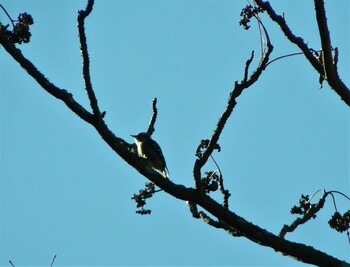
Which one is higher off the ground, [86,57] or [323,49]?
[323,49]

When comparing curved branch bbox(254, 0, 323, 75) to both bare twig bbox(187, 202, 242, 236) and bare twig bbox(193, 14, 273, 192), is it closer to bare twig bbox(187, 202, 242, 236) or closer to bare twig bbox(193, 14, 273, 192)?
bare twig bbox(193, 14, 273, 192)

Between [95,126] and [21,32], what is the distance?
116cm

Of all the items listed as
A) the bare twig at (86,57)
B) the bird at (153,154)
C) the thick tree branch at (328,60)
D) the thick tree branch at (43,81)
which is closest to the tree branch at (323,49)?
the thick tree branch at (328,60)

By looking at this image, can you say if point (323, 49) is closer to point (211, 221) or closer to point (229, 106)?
point (229, 106)

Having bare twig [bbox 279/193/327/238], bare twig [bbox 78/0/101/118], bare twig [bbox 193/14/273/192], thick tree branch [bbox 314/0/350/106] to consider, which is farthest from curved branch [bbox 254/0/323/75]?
bare twig [bbox 78/0/101/118]

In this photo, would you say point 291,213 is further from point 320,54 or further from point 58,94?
point 58,94

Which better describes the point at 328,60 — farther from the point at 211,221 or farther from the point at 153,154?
the point at 153,154

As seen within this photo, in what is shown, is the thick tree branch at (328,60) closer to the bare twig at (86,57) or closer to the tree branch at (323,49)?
the tree branch at (323,49)

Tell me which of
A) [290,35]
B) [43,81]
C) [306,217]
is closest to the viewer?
[43,81]

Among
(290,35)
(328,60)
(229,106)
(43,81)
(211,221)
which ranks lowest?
(211,221)

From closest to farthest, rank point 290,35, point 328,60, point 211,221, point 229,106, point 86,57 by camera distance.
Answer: point 229,106
point 86,57
point 328,60
point 290,35
point 211,221

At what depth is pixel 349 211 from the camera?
17.5 ft

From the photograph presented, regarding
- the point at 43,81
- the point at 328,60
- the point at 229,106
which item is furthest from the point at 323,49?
the point at 43,81

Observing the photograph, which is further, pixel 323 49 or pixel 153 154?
pixel 153 154
